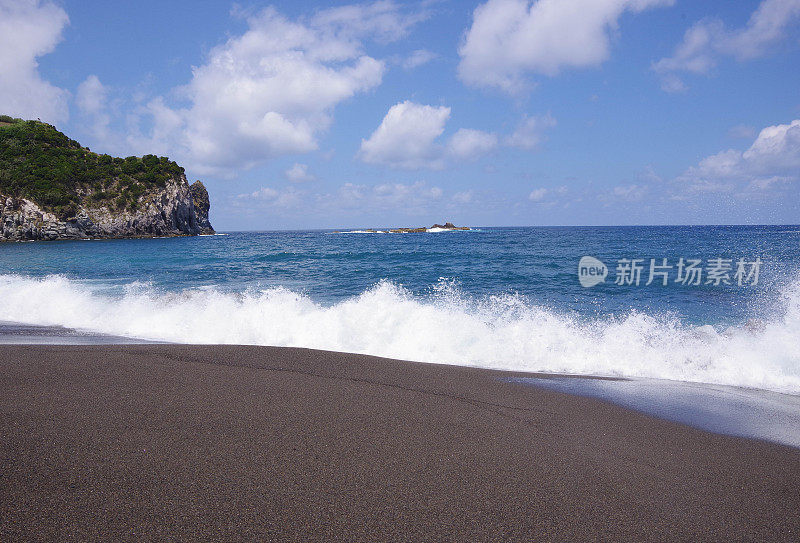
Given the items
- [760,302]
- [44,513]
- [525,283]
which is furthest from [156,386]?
[760,302]

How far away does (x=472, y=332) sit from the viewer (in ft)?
27.2

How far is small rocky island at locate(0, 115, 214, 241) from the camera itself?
5900 centimetres

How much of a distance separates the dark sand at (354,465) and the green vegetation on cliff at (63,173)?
74.3 metres

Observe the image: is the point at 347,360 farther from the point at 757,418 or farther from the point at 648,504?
the point at 757,418

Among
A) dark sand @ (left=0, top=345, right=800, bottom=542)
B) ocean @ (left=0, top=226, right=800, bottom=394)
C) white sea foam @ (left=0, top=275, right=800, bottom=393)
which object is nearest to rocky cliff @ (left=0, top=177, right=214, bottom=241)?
ocean @ (left=0, top=226, right=800, bottom=394)

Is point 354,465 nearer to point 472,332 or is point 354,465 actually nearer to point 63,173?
point 472,332

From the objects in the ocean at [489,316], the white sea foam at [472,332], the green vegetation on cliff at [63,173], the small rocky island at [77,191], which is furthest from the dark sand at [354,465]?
the green vegetation on cliff at [63,173]

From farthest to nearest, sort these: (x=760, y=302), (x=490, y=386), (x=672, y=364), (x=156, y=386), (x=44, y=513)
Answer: (x=760, y=302), (x=672, y=364), (x=490, y=386), (x=156, y=386), (x=44, y=513)

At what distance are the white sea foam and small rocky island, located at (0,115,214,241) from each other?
203ft

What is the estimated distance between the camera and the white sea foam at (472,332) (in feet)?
21.9

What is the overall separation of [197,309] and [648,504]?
10.6 metres

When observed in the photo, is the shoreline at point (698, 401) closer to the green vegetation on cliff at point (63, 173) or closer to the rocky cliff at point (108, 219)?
the rocky cliff at point (108, 219)

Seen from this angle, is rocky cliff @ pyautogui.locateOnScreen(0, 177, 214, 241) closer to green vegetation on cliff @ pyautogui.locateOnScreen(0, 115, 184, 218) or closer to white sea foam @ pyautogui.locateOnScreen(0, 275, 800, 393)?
green vegetation on cliff @ pyautogui.locateOnScreen(0, 115, 184, 218)

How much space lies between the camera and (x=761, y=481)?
3.21 m
